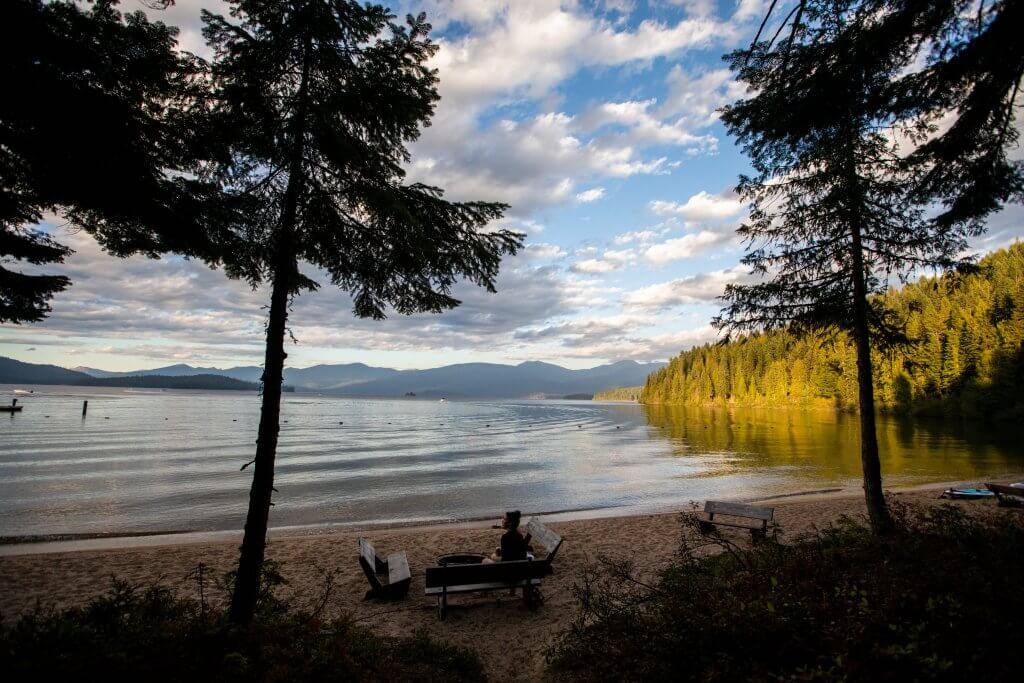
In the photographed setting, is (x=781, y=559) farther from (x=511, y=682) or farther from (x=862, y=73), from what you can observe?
(x=862, y=73)

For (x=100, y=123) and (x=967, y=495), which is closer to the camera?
(x=100, y=123)

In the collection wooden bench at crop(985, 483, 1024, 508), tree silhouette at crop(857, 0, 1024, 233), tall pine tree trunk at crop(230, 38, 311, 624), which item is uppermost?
tree silhouette at crop(857, 0, 1024, 233)

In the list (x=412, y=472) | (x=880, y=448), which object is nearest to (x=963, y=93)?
(x=412, y=472)

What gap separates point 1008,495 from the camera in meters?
17.1

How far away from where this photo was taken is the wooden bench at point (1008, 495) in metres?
15.9

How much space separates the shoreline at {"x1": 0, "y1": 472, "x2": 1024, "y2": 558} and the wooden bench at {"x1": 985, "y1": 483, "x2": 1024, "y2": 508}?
4587 mm

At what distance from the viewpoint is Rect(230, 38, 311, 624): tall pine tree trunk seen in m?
5.92

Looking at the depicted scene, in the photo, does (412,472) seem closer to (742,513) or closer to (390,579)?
(390,579)

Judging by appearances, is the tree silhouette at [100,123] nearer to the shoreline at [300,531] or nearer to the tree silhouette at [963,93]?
the tree silhouette at [963,93]

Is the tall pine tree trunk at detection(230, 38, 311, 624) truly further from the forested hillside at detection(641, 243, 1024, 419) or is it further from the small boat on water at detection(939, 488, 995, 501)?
the forested hillside at detection(641, 243, 1024, 419)

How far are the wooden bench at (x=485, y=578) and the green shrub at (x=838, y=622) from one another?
1909 mm

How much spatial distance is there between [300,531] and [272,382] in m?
14.3

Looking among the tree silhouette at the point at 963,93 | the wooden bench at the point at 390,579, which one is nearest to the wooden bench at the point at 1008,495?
the tree silhouette at the point at 963,93

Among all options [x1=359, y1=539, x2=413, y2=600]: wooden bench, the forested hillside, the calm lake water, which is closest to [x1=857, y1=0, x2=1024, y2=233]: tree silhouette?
[x1=359, y1=539, x2=413, y2=600]: wooden bench
